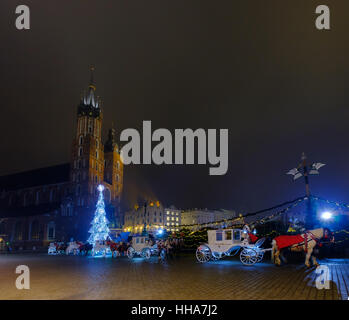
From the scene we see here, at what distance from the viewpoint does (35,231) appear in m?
70.4

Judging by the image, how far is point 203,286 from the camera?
9.45m

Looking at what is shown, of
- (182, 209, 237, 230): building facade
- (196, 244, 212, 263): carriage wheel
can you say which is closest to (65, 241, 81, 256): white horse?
(196, 244, 212, 263): carriage wheel

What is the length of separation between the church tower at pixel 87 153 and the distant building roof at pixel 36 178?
5.50 meters

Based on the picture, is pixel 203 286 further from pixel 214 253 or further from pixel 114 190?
pixel 114 190

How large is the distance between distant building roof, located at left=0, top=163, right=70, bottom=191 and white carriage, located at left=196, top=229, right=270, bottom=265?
74115mm

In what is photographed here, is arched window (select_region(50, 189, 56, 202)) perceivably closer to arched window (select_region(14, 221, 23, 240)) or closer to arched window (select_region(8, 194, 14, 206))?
arched window (select_region(14, 221, 23, 240))

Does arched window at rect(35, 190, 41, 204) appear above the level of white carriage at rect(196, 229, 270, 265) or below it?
above

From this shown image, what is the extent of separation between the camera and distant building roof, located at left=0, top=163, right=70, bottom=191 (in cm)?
8766

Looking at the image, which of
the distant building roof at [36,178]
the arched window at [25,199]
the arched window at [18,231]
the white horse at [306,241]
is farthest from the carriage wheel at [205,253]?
the arched window at [25,199]

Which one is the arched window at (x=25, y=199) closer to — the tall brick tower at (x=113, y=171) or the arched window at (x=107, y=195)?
the arched window at (x=107, y=195)

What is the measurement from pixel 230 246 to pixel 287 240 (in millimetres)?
3247

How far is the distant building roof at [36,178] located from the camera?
3451 inches

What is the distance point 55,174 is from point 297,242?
283ft

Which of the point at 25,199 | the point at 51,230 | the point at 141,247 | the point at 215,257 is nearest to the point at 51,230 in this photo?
the point at 51,230
